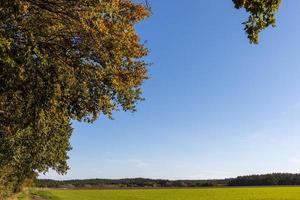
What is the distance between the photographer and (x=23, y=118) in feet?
68.7

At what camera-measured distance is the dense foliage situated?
11.4m

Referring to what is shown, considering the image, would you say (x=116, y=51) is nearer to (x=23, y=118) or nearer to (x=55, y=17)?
(x=55, y=17)

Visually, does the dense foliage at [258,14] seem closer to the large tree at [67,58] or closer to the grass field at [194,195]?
the large tree at [67,58]

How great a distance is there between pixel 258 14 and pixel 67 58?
831cm

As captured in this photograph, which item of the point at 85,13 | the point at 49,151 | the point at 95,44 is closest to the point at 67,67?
the point at 95,44

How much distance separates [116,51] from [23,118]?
5.83 metres

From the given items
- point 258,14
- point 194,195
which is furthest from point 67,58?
point 194,195

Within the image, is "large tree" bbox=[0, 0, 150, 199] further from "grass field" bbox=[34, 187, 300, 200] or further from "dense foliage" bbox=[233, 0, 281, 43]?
"grass field" bbox=[34, 187, 300, 200]

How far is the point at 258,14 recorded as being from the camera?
1160 cm

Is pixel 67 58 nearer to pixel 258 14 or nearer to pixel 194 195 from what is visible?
pixel 258 14

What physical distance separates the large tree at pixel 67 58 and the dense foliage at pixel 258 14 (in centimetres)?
462

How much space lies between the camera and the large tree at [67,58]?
15664 mm

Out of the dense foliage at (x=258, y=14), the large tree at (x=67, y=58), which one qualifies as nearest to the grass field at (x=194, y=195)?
the large tree at (x=67, y=58)

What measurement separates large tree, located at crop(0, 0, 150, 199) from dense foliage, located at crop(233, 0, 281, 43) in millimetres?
4621
